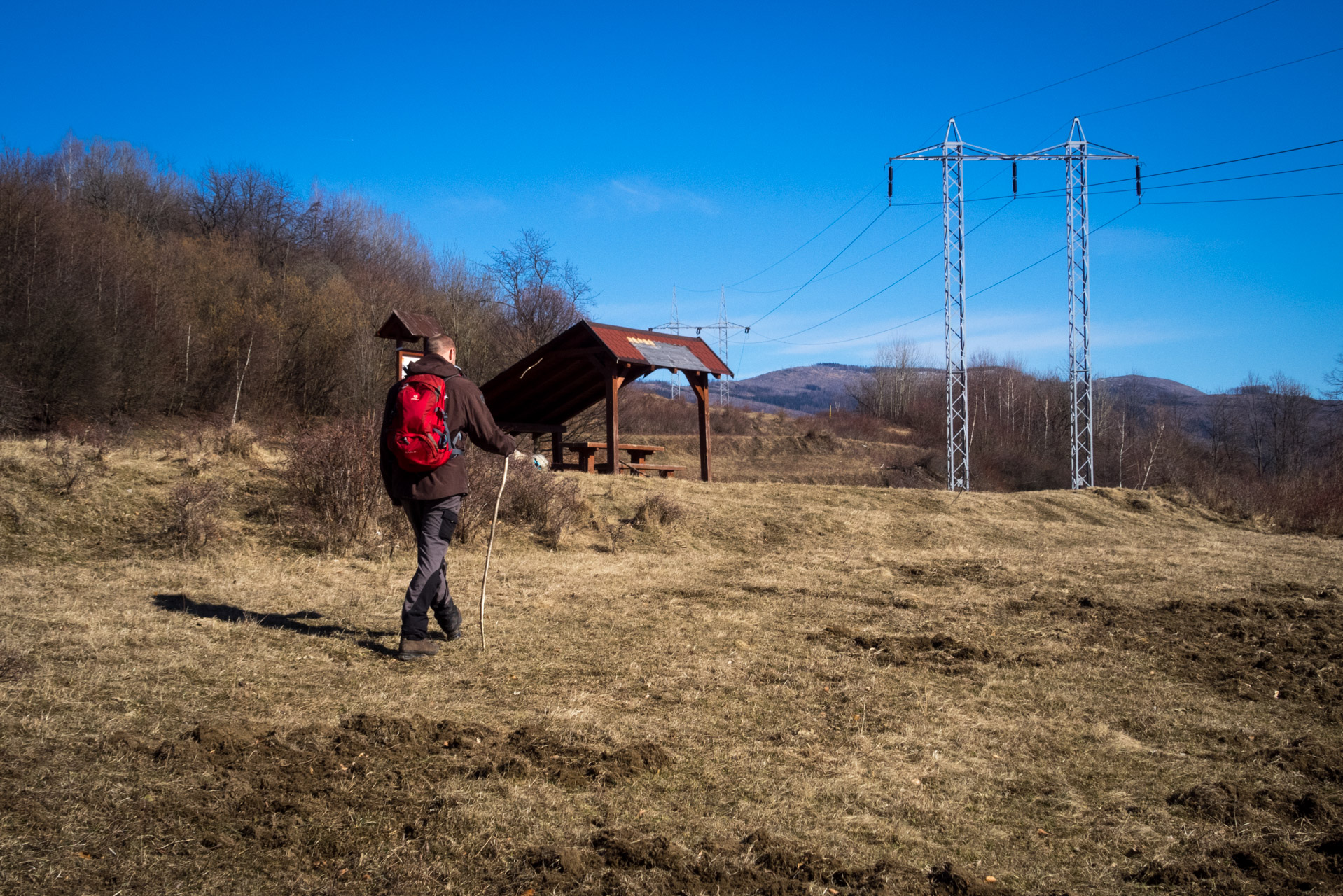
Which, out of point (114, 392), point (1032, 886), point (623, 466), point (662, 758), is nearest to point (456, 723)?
point (662, 758)

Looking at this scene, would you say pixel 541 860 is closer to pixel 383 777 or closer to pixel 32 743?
pixel 383 777

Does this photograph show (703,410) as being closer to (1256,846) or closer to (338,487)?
(338,487)

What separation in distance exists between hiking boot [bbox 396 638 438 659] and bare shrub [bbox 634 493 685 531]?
624 cm

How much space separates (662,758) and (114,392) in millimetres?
26507

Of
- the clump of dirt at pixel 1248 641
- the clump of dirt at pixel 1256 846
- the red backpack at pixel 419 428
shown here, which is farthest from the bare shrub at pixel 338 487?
the clump of dirt at pixel 1256 846

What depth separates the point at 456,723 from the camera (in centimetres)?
399

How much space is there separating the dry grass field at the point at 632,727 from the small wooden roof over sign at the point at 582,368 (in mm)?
7913

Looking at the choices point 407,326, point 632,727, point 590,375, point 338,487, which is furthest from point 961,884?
point 590,375

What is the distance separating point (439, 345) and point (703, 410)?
12553mm

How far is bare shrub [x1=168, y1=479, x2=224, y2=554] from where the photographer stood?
317 inches

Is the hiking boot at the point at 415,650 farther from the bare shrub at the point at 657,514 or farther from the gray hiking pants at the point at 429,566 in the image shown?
the bare shrub at the point at 657,514

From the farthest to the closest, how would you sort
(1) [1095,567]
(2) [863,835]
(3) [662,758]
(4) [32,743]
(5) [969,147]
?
(5) [969,147] < (1) [1095,567] < (3) [662,758] < (4) [32,743] < (2) [863,835]

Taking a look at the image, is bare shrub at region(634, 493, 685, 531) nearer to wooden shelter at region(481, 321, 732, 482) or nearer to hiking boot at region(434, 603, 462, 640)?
wooden shelter at region(481, 321, 732, 482)

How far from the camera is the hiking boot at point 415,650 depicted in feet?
16.9
